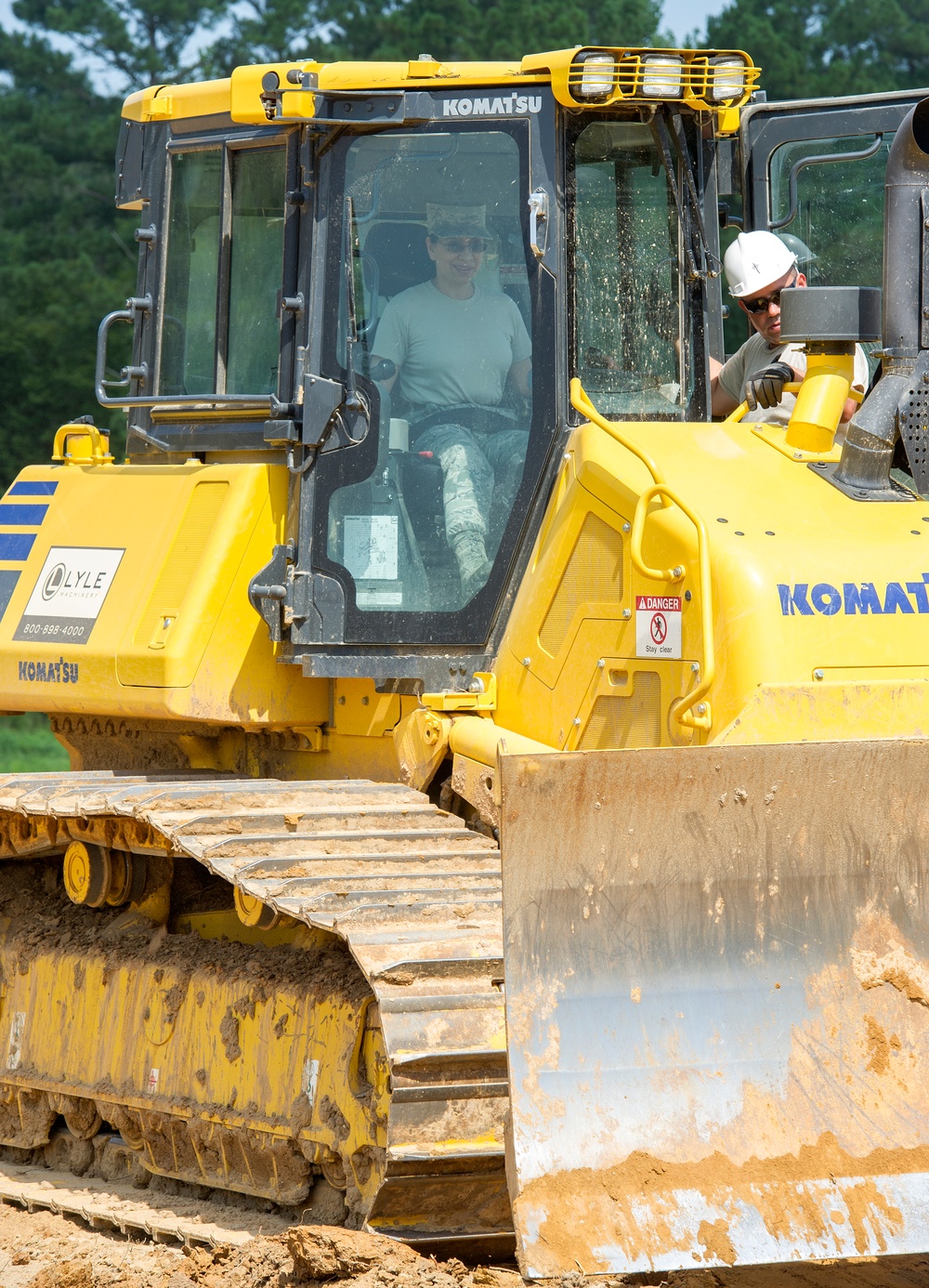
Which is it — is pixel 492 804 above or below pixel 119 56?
below

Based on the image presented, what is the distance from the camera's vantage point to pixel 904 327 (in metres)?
4.75

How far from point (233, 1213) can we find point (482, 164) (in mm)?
3099

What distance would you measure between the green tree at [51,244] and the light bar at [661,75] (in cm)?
1728

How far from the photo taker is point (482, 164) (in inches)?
203

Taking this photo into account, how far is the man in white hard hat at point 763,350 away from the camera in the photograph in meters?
5.17

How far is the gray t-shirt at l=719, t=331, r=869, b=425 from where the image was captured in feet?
17.1

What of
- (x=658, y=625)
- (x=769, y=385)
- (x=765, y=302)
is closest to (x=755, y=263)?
(x=765, y=302)

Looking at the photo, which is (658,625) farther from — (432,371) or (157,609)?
(157,609)

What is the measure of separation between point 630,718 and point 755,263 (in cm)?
166

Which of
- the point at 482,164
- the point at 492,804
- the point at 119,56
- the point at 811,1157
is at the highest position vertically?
the point at 119,56

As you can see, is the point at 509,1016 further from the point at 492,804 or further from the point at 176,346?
the point at 176,346

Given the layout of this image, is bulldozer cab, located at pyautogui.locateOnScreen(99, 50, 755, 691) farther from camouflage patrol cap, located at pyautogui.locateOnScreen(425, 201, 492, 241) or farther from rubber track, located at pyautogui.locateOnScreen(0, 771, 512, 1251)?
rubber track, located at pyautogui.locateOnScreen(0, 771, 512, 1251)

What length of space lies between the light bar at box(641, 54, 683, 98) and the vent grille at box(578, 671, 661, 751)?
1701 millimetres

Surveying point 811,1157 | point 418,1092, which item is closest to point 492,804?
point 418,1092
